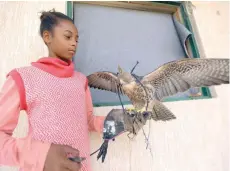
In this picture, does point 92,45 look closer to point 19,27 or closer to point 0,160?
point 19,27

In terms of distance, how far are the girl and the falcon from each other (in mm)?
201

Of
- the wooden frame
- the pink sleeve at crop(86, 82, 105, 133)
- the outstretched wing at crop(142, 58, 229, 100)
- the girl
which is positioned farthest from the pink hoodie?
the wooden frame

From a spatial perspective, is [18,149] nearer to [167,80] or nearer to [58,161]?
[58,161]

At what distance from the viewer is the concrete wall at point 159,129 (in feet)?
3.80

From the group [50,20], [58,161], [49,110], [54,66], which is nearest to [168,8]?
[50,20]

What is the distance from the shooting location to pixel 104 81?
3.91ft

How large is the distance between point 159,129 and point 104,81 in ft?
1.11

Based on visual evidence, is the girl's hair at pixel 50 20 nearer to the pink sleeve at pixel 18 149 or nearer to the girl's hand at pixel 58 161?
the pink sleeve at pixel 18 149

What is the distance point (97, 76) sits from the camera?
1178 millimetres

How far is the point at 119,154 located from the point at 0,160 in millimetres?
534

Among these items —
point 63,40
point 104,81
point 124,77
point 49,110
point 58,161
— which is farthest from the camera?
point 104,81

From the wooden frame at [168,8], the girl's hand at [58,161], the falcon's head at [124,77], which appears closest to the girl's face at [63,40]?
the falcon's head at [124,77]

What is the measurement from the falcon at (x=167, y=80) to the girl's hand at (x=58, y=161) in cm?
38

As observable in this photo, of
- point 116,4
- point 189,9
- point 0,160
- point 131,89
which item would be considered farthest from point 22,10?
point 189,9
